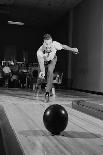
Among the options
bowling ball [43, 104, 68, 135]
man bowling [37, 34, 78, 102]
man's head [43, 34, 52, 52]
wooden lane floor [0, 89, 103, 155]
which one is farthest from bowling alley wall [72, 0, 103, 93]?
bowling ball [43, 104, 68, 135]

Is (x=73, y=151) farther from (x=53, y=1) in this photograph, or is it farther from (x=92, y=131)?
(x=53, y=1)

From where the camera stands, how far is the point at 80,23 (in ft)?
53.8

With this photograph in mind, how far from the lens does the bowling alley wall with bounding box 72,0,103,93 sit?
13.5 meters

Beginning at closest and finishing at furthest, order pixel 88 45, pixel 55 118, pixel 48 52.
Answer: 1. pixel 55 118
2. pixel 48 52
3. pixel 88 45

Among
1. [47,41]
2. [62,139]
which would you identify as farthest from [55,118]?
[47,41]

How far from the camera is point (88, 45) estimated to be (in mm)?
14914

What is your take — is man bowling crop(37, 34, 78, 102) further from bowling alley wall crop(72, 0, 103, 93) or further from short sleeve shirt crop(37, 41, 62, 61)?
bowling alley wall crop(72, 0, 103, 93)

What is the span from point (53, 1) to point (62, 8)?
1.65 metres

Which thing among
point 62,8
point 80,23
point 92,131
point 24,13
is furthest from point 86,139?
point 24,13

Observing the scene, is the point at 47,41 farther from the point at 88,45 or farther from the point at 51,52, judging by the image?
the point at 88,45

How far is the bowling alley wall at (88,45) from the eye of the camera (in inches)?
530

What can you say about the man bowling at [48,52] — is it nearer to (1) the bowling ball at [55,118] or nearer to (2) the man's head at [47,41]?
(2) the man's head at [47,41]

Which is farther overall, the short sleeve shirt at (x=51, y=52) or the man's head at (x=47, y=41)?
the short sleeve shirt at (x=51, y=52)

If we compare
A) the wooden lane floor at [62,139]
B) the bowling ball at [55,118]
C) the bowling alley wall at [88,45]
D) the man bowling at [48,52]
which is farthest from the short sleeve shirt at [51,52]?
the bowling alley wall at [88,45]
